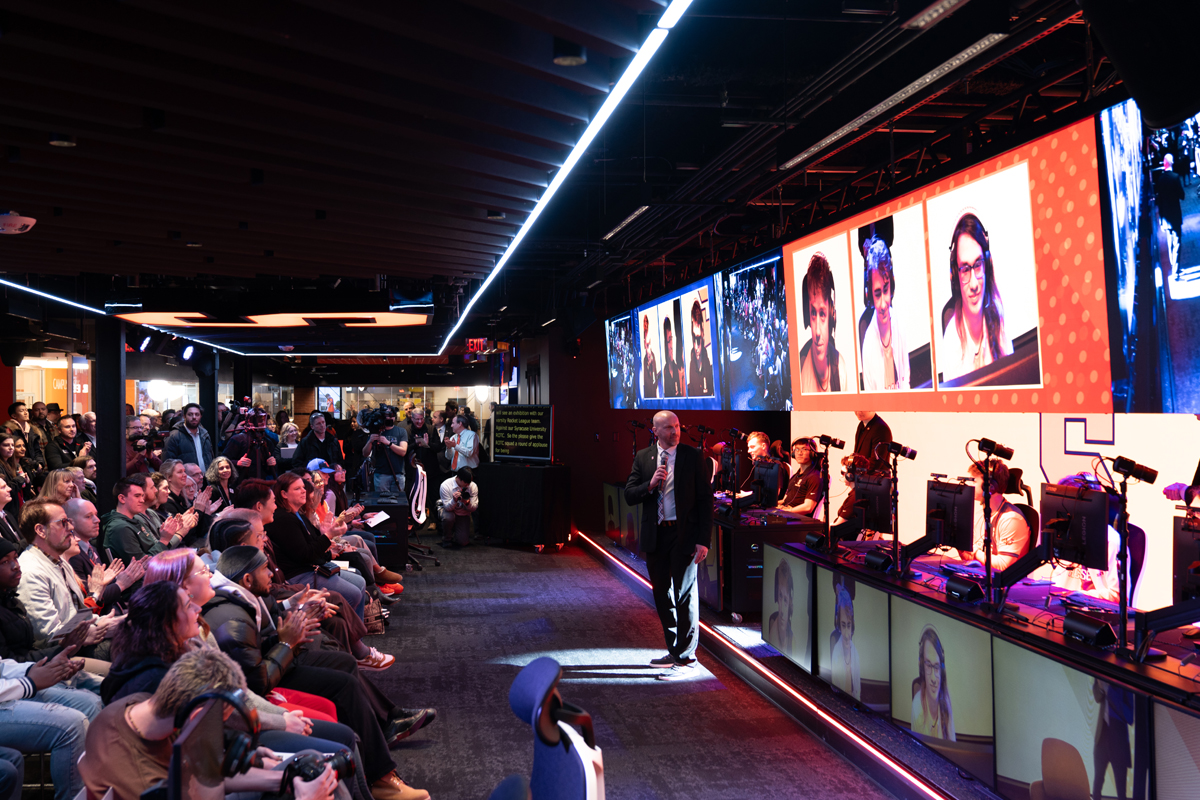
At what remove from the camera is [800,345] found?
242 inches

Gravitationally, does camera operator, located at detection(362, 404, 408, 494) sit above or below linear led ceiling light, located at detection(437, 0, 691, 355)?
below

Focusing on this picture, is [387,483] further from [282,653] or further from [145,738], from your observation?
[145,738]

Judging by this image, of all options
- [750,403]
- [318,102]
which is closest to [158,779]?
[318,102]

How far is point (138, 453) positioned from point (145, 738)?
7398mm

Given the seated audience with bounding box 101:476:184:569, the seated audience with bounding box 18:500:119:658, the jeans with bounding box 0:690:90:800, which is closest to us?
the jeans with bounding box 0:690:90:800

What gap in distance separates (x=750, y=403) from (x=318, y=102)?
462 centimetres

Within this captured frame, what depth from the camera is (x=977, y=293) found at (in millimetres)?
4117

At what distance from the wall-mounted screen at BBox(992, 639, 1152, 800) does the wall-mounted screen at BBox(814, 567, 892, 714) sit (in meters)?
0.90

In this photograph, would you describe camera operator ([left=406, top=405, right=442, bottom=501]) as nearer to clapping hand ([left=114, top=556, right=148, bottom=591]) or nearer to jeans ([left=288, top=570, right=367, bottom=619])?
jeans ([left=288, top=570, right=367, bottom=619])

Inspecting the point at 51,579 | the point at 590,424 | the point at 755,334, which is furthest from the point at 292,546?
the point at 590,424

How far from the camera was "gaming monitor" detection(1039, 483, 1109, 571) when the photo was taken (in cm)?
313

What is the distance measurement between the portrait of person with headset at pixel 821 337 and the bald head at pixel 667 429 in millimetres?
1119

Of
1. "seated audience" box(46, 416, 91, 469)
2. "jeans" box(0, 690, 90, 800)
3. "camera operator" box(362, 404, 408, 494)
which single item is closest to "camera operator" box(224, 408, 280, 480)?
"camera operator" box(362, 404, 408, 494)

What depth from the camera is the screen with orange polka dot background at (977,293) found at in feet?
11.1
